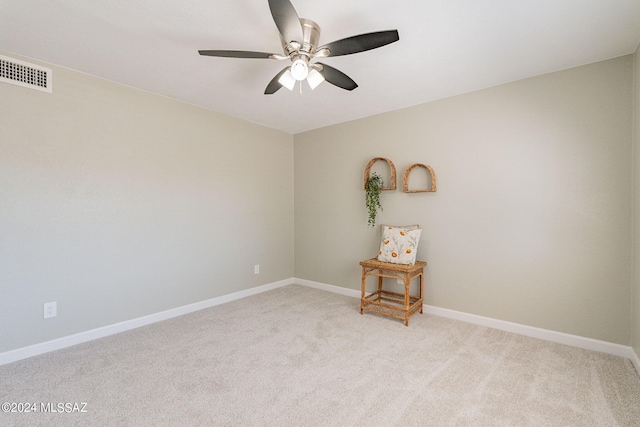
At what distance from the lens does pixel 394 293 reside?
3578mm

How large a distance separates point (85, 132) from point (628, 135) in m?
4.58

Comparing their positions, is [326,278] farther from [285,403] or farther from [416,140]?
[285,403]

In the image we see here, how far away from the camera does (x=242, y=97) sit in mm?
3244

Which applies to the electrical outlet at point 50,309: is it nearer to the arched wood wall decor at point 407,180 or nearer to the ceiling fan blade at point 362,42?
the ceiling fan blade at point 362,42

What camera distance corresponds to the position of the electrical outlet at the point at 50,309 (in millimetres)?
2496

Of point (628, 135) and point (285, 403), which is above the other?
point (628, 135)

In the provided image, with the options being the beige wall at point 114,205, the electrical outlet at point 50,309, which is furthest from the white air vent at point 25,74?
the electrical outlet at point 50,309

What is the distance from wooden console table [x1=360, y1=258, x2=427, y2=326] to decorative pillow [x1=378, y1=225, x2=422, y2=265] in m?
0.08

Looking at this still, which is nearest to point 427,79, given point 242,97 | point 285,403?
point 242,97

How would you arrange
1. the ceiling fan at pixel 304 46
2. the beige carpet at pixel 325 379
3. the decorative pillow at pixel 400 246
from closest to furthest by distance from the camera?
the ceiling fan at pixel 304 46, the beige carpet at pixel 325 379, the decorative pillow at pixel 400 246

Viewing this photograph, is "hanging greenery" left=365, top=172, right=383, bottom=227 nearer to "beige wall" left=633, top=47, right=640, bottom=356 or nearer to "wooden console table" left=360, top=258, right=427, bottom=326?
"wooden console table" left=360, top=258, right=427, bottom=326

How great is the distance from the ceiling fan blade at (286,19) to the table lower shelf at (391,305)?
2512 millimetres

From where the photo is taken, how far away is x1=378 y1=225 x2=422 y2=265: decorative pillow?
3.24 metres

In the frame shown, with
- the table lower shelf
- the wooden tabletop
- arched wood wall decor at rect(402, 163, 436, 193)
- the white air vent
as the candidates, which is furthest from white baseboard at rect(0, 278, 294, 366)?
arched wood wall decor at rect(402, 163, 436, 193)
